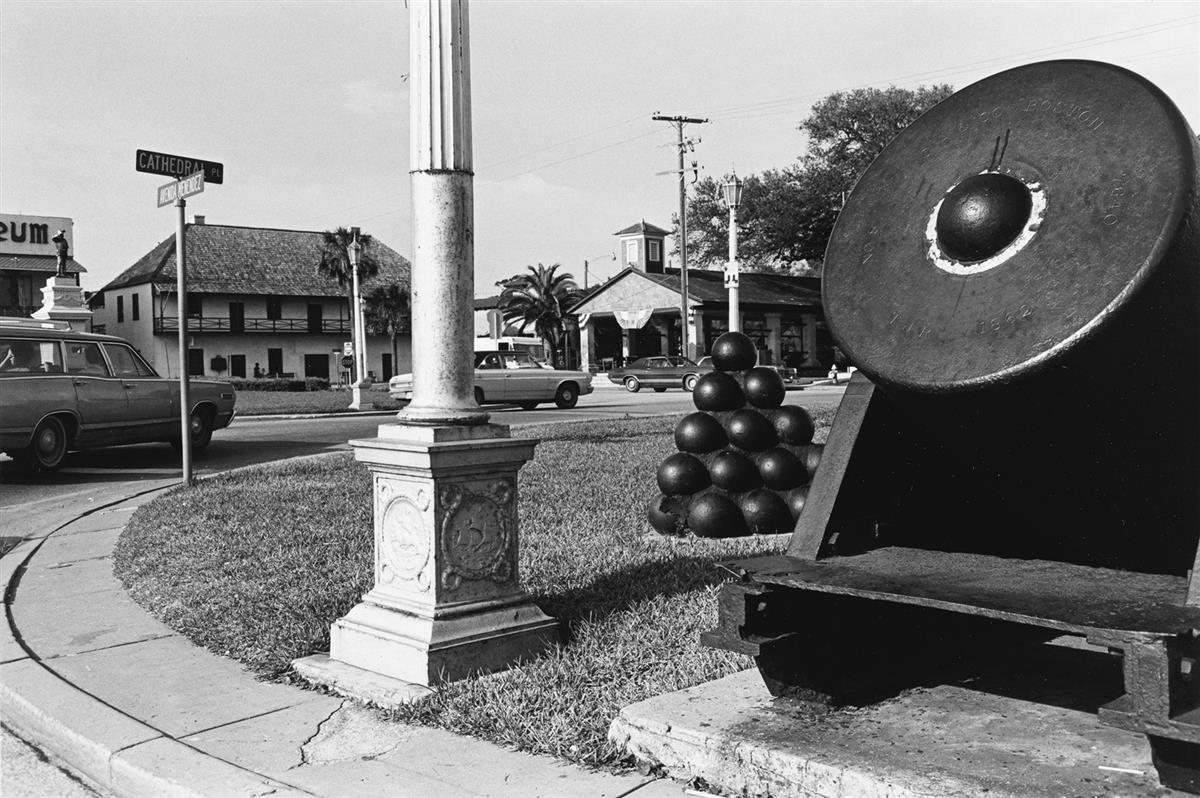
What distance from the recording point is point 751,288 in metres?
48.8

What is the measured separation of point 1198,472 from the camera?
122 inches

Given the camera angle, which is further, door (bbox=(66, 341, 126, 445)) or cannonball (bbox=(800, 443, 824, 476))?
door (bbox=(66, 341, 126, 445))

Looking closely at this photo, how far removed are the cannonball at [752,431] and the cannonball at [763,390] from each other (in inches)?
4.6

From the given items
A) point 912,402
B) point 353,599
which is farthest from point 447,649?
point 912,402

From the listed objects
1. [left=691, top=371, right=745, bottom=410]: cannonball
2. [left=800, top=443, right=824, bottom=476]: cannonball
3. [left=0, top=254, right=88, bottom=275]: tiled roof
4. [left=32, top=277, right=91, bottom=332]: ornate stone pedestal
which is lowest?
[left=800, top=443, right=824, bottom=476]: cannonball

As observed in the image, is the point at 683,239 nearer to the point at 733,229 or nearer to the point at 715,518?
the point at 733,229

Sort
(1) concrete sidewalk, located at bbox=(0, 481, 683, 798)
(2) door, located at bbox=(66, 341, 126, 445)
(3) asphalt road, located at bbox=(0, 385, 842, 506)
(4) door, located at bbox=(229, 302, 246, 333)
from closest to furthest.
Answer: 1. (1) concrete sidewalk, located at bbox=(0, 481, 683, 798)
2. (3) asphalt road, located at bbox=(0, 385, 842, 506)
3. (2) door, located at bbox=(66, 341, 126, 445)
4. (4) door, located at bbox=(229, 302, 246, 333)

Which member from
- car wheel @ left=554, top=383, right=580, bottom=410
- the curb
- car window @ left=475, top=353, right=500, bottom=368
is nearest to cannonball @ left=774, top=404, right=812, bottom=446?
the curb

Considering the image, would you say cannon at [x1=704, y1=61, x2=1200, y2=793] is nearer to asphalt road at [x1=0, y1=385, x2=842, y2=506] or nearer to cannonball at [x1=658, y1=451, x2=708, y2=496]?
cannonball at [x1=658, y1=451, x2=708, y2=496]

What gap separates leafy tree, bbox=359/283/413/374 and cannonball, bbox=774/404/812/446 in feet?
180

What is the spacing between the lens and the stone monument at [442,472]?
14.2 ft

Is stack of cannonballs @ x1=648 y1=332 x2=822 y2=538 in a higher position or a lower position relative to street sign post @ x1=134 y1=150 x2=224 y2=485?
lower

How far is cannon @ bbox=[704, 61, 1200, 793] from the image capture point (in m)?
2.68

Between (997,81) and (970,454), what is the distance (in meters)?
1.15
